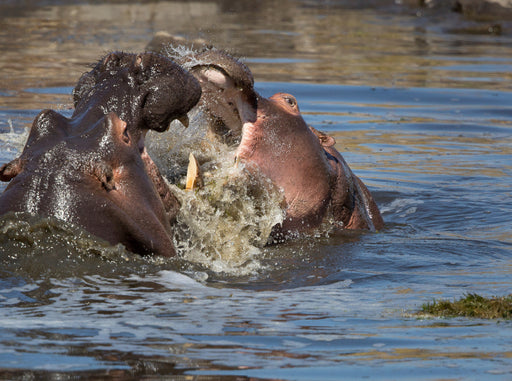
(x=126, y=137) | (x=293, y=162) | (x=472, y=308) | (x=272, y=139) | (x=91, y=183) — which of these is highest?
(x=126, y=137)

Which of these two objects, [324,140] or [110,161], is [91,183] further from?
[324,140]

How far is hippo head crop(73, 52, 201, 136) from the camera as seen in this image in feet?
15.4

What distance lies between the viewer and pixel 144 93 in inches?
186

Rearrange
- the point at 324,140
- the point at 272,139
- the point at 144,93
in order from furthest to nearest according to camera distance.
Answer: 1. the point at 324,140
2. the point at 272,139
3. the point at 144,93

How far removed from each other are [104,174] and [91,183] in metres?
0.07

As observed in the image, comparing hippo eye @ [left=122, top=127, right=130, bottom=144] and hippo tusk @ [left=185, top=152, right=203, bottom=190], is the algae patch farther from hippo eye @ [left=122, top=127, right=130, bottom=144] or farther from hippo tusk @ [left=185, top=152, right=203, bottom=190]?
hippo tusk @ [left=185, top=152, right=203, bottom=190]

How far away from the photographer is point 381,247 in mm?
5871

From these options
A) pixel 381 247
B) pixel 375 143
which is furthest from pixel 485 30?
pixel 381 247

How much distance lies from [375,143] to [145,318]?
259 inches

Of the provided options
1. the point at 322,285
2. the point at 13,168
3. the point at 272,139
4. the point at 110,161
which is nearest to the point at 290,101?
the point at 272,139

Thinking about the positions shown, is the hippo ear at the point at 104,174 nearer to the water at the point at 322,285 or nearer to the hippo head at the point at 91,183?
the hippo head at the point at 91,183

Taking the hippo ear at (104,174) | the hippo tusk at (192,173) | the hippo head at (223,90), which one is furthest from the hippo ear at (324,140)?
the hippo ear at (104,174)

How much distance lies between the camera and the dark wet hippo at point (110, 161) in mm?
4246

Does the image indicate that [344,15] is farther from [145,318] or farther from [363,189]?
[145,318]
